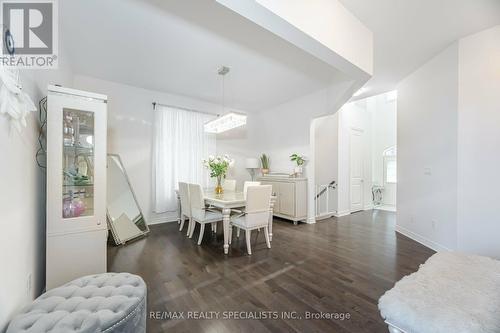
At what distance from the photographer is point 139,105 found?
162 inches

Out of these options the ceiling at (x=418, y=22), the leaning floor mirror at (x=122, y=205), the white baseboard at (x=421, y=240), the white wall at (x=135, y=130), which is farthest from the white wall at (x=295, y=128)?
the leaning floor mirror at (x=122, y=205)

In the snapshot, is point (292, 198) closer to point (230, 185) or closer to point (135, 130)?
point (230, 185)

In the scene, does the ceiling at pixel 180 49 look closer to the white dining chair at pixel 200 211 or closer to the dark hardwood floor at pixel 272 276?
the white dining chair at pixel 200 211

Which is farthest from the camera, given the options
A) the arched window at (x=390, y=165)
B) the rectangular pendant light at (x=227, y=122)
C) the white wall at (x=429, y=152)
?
the arched window at (x=390, y=165)

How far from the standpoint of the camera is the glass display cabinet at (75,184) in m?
1.79

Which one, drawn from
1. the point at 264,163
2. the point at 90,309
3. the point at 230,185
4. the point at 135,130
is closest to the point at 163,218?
the point at 230,185

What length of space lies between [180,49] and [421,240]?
15.4ft

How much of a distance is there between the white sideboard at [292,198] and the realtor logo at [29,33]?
406cm

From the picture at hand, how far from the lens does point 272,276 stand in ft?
7.50

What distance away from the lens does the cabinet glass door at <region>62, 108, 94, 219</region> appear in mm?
1922

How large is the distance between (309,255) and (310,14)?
9.19ft

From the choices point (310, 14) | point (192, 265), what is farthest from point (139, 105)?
point (310, 14)

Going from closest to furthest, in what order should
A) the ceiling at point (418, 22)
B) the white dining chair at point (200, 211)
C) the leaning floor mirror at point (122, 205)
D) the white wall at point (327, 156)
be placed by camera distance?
1. the ceiling at point (418, 22)
2. the white dining chair at point (200, 211)
3. the leaning floor mirror at point (122, 205)
4. the white wall at point (327, 156)

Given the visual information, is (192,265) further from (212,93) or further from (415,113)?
(415,113)
